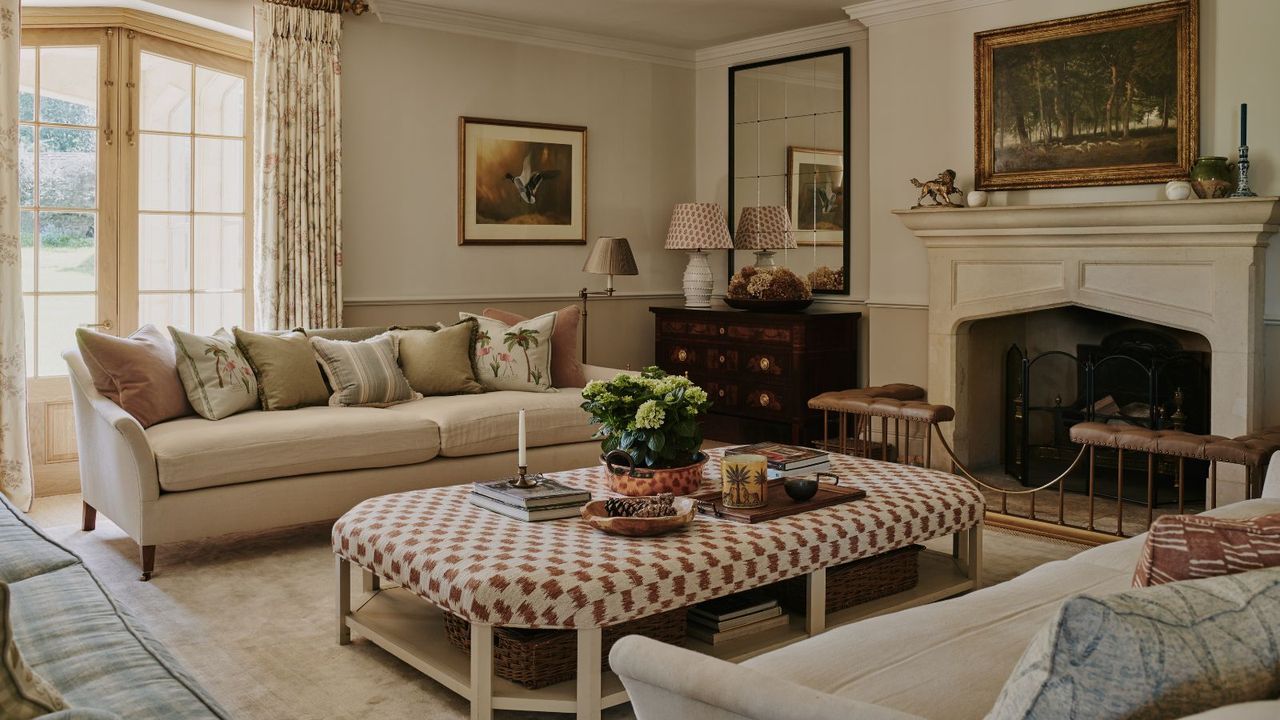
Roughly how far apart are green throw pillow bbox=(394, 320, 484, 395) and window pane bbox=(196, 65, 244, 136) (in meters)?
1.50

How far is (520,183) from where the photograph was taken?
636 centimetres

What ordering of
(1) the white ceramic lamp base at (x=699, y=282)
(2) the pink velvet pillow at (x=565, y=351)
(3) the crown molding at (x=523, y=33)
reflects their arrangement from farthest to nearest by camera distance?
(1) the white ceramic lamp base at (x=699, y=282), (3) the crown molding at (x=523, y=33), (2) the pink velvet pillow at (x=565, y=351)

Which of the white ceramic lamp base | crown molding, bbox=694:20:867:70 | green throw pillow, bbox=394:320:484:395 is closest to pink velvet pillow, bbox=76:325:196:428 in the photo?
green throw pillow, bbox=394:320:484:395

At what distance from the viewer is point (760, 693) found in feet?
4.36

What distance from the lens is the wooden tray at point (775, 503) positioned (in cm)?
301

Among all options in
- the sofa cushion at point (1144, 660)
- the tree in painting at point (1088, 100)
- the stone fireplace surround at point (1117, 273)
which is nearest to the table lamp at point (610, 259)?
the stone fireplace surround at point (1117, 273)

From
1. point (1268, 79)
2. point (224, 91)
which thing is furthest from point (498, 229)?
point (1268, 79)

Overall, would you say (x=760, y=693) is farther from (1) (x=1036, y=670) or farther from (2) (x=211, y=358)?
(2) (x=211, y=358)

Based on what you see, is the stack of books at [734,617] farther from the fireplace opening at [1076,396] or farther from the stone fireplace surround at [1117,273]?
the stone fireplace surround at [1117,273]

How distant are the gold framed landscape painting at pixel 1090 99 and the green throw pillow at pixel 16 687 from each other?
192 inches

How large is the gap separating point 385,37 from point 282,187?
1070mm

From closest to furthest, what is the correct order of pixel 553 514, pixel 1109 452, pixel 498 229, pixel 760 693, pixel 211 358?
pixel 760 693 → pixel 553 514 → pixel 211 358 → pixel 1109 452 → pixel 498 229

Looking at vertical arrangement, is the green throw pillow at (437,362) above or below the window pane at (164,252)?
below

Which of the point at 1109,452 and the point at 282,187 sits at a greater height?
the point at 282,187
